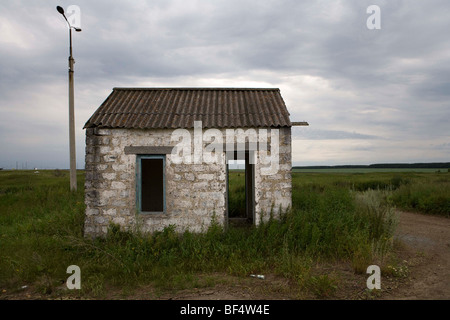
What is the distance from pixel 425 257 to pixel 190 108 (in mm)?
6722

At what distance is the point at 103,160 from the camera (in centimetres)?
691

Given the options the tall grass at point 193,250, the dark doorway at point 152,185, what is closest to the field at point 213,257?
the tall grass at point 193,250

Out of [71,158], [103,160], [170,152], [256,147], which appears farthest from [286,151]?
[71,158]

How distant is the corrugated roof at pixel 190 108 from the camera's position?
6.96 meters

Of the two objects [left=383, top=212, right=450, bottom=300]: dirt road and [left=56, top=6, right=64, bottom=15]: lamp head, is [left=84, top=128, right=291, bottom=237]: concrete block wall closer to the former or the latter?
[left=383, top=212, right=450, bottom=300]: dirt road

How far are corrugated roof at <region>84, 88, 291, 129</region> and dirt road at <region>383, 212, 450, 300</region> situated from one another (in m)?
3.99

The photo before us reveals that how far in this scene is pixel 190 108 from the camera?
7.64 metres

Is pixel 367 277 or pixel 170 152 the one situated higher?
pixel 170 152

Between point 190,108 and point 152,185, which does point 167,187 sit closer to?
point 190,108

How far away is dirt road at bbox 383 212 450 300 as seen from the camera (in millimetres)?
4836

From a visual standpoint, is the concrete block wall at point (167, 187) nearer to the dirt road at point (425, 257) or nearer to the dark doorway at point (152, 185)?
the dirt road at point (425, 257)

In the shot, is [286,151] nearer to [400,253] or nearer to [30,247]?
[400,253]

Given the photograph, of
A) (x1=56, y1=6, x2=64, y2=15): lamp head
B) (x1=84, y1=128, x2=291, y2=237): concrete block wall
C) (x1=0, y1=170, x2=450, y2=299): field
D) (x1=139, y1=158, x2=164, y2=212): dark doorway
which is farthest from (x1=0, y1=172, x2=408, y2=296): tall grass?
(x1=56, y1=6, x2=64, y2=15): lamp head
